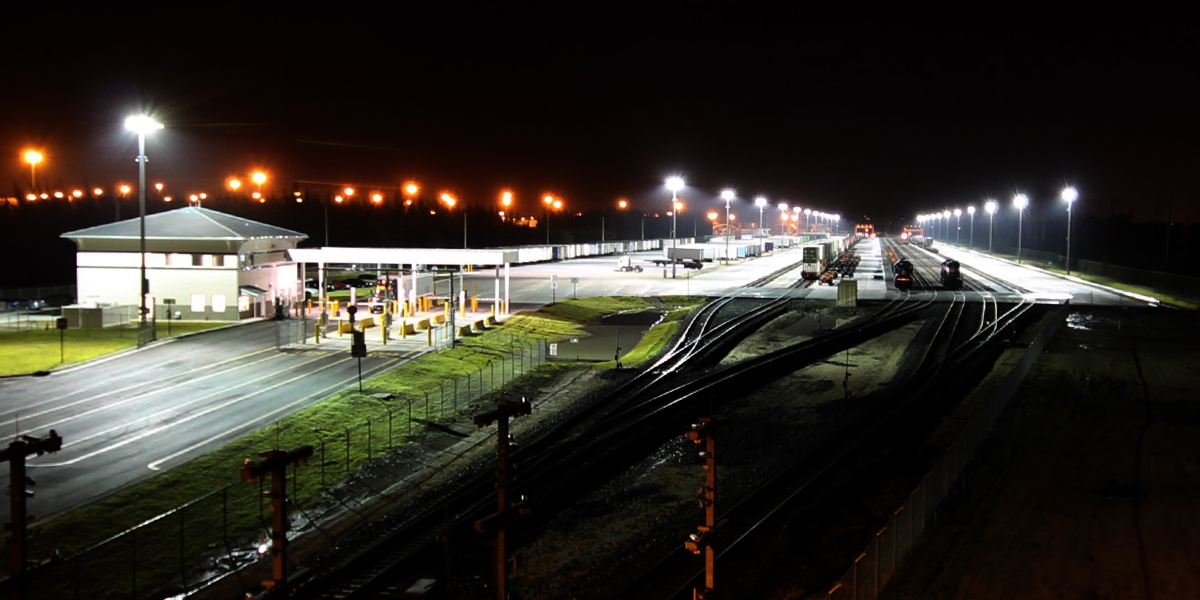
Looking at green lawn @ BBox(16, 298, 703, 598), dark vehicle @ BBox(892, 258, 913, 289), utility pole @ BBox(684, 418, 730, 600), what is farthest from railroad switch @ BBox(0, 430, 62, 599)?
dark vehicle @ BBox(892, 258, 913, 289)

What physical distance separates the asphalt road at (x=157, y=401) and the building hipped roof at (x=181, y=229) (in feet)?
16.4

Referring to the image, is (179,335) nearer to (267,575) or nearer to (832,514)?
(267,575)

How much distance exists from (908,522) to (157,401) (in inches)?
804

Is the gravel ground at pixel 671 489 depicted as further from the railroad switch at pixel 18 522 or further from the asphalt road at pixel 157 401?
the asphalt road at pixel 157 401

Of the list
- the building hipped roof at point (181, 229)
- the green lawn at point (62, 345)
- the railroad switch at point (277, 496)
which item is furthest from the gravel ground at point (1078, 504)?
the building hipped roof at point (181, 229)

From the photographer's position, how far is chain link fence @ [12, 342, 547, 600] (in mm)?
13898

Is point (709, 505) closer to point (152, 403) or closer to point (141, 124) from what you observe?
point (152, 403)

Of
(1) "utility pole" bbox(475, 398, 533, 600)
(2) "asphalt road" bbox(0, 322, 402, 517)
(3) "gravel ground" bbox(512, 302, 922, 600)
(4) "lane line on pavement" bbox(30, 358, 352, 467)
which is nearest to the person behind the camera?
(1) "utility pole" bbox(475, 398, 533, 600)

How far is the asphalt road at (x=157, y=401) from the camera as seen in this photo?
63.0 ft

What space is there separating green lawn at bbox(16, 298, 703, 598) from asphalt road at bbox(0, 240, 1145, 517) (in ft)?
2.36

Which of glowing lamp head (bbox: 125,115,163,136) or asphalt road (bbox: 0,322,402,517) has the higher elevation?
glowing lamp head (bbox: 125,115,163,136)

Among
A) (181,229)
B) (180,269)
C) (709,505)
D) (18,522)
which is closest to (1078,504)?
(709,505)

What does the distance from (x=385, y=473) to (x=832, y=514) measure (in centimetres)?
930

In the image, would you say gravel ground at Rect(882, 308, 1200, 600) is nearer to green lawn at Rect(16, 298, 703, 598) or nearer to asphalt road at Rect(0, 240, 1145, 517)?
green lawn at Rect(16, 298, 703, 598)
